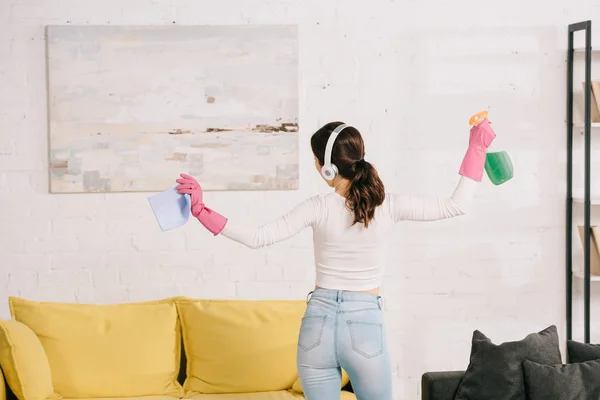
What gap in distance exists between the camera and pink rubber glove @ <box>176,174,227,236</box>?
103 inches

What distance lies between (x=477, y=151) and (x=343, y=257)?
60 centimetres

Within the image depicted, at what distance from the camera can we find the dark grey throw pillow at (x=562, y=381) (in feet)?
9.27

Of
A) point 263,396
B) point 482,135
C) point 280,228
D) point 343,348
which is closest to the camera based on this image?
point 343,348

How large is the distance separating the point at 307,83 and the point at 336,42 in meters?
0.24

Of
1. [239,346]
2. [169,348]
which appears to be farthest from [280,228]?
[169,348]

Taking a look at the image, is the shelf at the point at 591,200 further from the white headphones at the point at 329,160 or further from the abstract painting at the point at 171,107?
the white headphones at the point at 329,160

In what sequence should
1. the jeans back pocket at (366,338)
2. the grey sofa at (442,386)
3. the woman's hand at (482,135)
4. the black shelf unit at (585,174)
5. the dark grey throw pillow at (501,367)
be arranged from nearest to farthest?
the jeans back pocket at (366,338) < the woman's hand at (482,135) < the dark grey throw pillow at (501,367) < the grey sofa at (442,386) < the black shelf unit at (585,174)

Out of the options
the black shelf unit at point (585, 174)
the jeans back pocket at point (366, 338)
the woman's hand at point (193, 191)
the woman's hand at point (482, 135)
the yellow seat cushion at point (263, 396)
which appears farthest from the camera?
the black shelf unit at point (585, 174)

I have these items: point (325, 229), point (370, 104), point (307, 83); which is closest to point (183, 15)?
point (307, 83)

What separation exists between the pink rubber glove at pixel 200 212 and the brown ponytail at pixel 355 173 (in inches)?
15.3

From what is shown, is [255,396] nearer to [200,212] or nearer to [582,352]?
[200,212]

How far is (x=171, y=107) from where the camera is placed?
12.5 feet

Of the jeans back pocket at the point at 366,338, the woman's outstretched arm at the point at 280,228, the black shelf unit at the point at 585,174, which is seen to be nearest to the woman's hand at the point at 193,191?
the woman's outstretched arm at the point at 280,228

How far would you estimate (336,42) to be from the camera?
3891 mm
